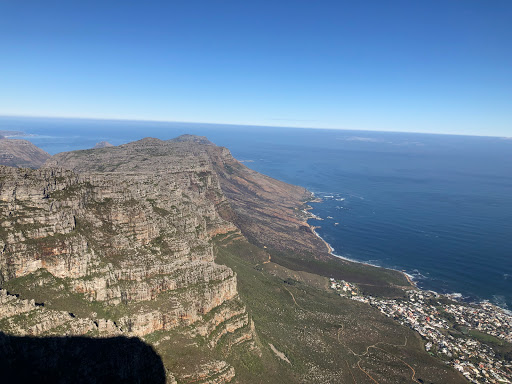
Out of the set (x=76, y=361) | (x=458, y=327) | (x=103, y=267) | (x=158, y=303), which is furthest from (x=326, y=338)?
(x=76, y=361)

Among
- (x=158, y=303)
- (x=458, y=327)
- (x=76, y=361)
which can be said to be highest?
(x=158, y=303)

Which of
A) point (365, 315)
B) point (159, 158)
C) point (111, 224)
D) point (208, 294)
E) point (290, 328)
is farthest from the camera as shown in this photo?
point (159, 158)

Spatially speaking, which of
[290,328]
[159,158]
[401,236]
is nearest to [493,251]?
[401,236]

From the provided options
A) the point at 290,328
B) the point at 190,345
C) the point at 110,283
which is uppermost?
the point at 110,283

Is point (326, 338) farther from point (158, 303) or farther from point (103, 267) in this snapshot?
point (103, 267)

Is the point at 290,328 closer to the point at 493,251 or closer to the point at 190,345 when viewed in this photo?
the point at 190,345

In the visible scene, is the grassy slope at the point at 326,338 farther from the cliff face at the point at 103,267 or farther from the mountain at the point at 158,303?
the cliff face at the point at 103,267
